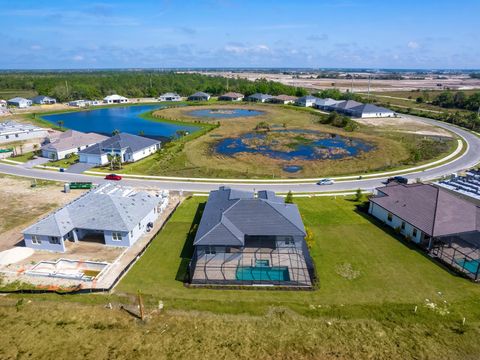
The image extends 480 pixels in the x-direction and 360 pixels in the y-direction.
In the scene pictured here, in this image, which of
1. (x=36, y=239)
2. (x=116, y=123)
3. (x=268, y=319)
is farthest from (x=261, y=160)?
(x=116, y=123)

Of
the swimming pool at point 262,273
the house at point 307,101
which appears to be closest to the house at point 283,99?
the house at point 307,101

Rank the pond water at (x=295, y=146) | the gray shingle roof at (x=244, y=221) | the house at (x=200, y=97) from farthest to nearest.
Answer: the house at (x=200, y=97) → the pond water at (x=295, y=146) → the gray shingle roof at (x=244, y=221)

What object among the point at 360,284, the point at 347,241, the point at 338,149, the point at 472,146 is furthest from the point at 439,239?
the point at 472,146

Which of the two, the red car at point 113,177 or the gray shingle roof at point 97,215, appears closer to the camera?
the gray shingle roof at point 97,215

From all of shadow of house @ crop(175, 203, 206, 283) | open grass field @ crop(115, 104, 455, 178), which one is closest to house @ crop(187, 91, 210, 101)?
open grass field @ crop(115, 104, 455, 178)

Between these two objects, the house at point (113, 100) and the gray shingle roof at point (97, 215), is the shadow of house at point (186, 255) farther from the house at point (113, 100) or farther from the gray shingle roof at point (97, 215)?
the house at point (113, 100)

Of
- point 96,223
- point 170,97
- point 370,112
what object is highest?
point 170,97

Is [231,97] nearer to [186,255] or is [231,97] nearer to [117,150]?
[117,150]

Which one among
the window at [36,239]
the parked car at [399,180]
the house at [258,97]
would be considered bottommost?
the parked car at [399,180]
